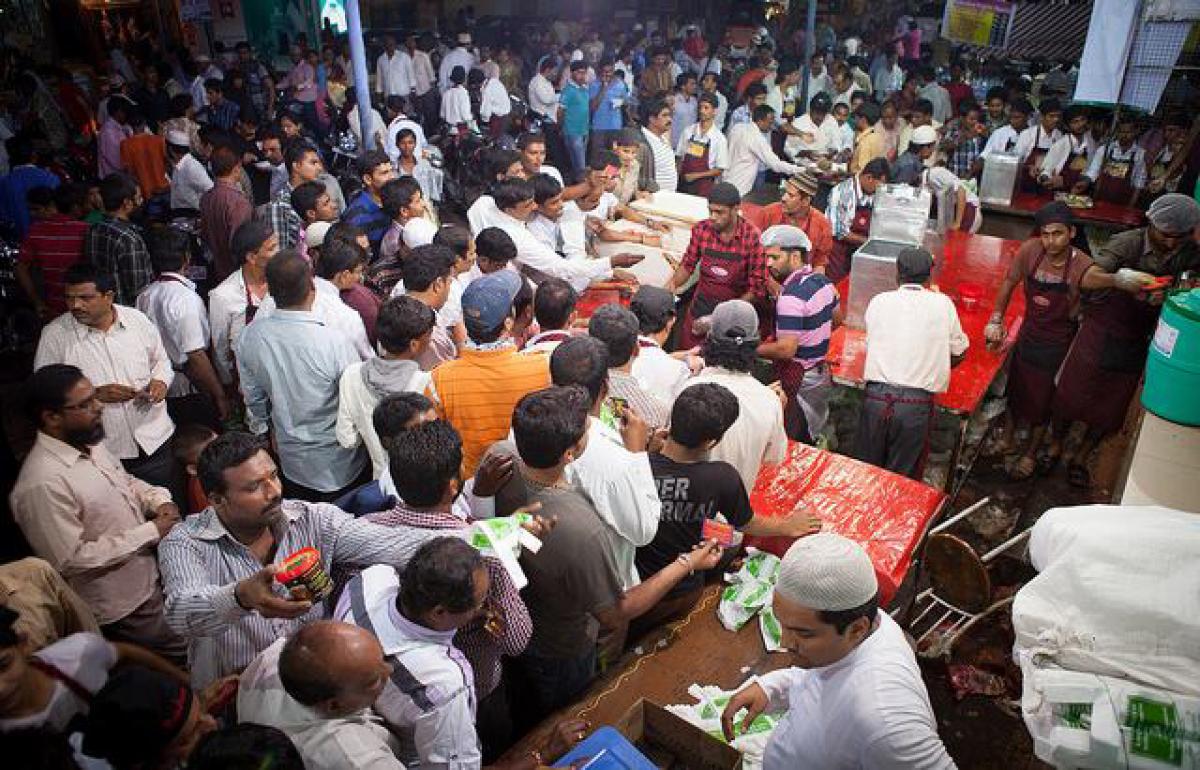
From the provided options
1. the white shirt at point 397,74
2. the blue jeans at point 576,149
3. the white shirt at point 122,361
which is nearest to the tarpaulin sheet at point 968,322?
the white shirt at point 122,361

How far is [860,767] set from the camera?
204 centimetres

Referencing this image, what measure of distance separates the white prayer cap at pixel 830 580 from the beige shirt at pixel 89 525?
2.25 m

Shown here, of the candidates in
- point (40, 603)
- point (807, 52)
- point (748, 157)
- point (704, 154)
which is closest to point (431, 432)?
point (40, 603)

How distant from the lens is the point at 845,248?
6332mm

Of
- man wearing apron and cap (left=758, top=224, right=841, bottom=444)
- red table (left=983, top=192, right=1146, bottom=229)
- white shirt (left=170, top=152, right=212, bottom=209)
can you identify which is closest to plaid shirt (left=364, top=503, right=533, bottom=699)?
man wearing apron and cap (left=758, top=224, right=841, bottom=444)

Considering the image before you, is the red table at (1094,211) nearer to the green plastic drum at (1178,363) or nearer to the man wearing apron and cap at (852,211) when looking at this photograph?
the man wearing apron and cap at (852,211)

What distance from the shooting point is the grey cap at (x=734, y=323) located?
3516 mm

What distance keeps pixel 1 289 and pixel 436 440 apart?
5.69 meters

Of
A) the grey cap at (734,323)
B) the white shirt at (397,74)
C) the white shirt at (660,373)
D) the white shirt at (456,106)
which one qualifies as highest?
the white shirt at (397,74)

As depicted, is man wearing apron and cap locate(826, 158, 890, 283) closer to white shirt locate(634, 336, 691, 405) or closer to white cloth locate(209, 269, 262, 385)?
white shirt locate(634, 336, 691, 405)

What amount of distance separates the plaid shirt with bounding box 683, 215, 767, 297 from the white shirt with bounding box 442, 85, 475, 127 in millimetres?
5891

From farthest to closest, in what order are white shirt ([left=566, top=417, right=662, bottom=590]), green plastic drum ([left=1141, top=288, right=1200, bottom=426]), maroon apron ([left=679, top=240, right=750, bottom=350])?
maroon apron ([left=679, top=240, right=750, bottom=350]) < green plastic drum ([left=1141, top=288, right=1200, bottom=426]) < white shirt ([left=566, top=417, right=662, bottom=590])

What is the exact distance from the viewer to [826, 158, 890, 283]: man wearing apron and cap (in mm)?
6125

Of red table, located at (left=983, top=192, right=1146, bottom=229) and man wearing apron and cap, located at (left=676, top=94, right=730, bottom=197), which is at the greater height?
man wearing apron and cap, located at (left=676, top=94, right=730, bottom=197)
